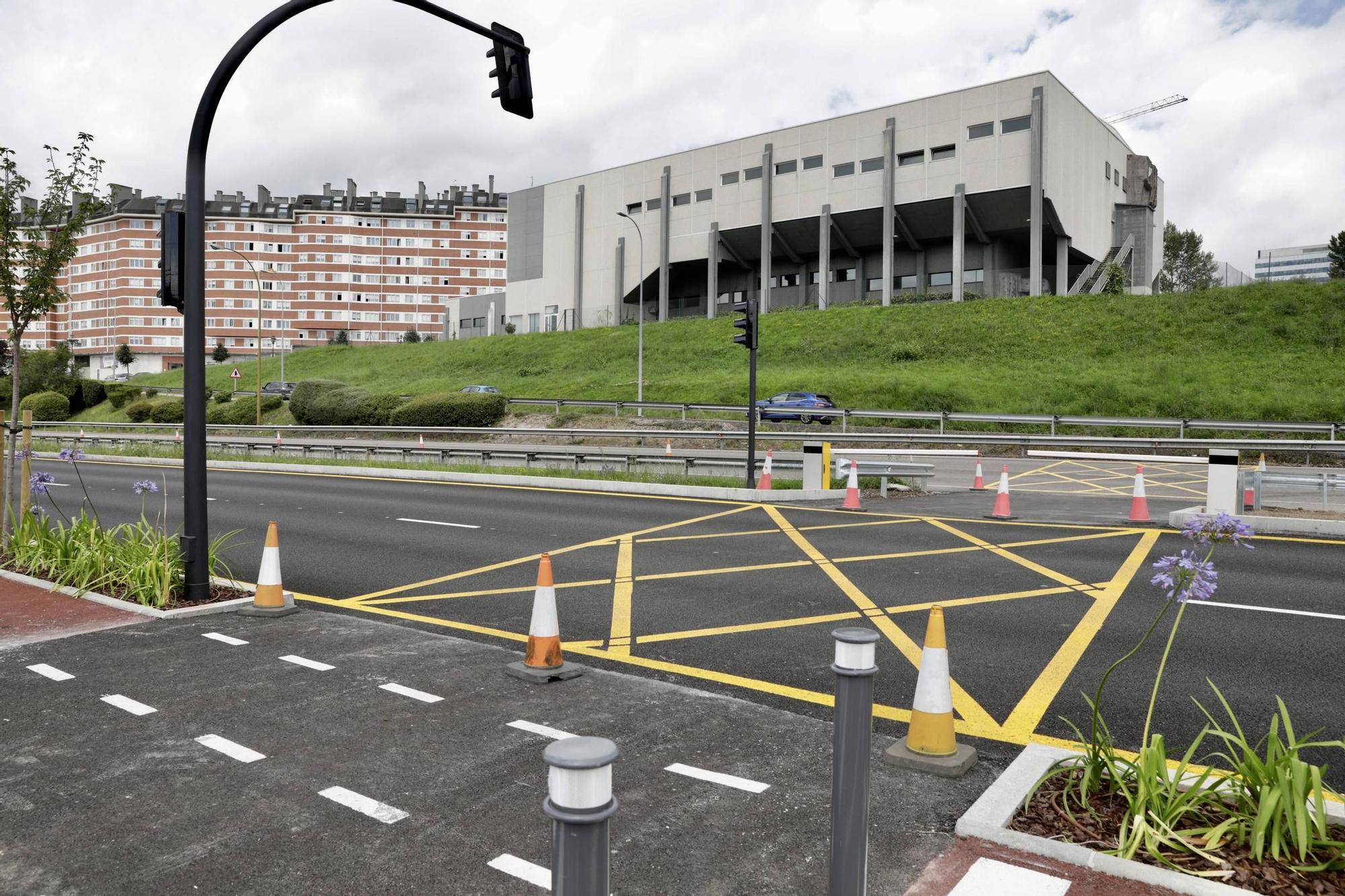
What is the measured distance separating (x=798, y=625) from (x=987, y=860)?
402 centimetres

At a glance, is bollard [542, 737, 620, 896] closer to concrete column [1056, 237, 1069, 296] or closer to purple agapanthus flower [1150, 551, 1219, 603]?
purple agapanthus flower [1150, 551, 1219, 603]

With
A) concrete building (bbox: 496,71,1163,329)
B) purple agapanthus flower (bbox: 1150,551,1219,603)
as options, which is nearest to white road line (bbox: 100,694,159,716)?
purple agapanthus flower (bbox: 1150,551,1219,603)

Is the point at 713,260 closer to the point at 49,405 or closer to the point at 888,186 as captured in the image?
the point at 888,186

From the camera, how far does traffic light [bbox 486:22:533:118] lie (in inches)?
429

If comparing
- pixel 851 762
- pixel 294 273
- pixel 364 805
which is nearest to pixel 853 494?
pixel 364 805

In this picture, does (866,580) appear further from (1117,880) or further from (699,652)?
(1117,880)

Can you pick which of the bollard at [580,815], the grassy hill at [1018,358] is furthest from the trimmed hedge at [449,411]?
the bollard at [580,815]

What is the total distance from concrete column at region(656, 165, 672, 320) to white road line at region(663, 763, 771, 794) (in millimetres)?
56285

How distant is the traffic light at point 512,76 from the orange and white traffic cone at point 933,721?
29.3 ft

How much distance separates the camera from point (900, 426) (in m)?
33.9

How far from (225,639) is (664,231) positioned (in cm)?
5507

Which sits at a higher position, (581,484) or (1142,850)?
(581,484)

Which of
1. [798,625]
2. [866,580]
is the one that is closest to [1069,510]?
[866,580]

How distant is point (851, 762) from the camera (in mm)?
3062
